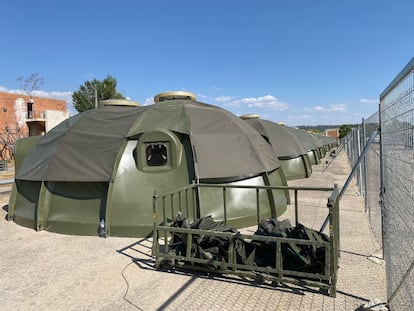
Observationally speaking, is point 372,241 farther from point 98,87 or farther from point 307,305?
point 98,87

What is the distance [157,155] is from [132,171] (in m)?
0.74

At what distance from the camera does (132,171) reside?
7.10m

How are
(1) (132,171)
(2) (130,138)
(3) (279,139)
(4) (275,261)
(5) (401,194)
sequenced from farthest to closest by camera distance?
(3) (279,139) < (2) (130,138) < (1) (132,171) < (4) (275,261) < (5) (401,194)

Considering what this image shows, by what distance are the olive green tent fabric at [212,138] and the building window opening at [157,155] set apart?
20.3 inches

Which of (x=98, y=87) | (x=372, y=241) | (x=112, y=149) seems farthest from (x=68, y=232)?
(x=98, y=87)

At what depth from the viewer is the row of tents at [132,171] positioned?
22.4 feet

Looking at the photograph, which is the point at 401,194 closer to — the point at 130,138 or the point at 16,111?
the point at 130,138

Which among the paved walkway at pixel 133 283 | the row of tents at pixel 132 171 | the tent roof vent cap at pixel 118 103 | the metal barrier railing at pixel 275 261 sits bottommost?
the paved walkway at pixel 133 283

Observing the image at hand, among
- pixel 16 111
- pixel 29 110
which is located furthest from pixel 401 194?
pixel 29 110

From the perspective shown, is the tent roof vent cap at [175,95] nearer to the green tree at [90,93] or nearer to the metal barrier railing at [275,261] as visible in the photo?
the metal barrier railing at [275,261]

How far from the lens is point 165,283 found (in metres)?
4.46

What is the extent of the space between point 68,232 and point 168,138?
3157mm

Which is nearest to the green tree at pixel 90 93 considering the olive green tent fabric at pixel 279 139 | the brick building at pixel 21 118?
the brick building at pixel 21 118

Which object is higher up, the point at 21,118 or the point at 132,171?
the point at 21,118
